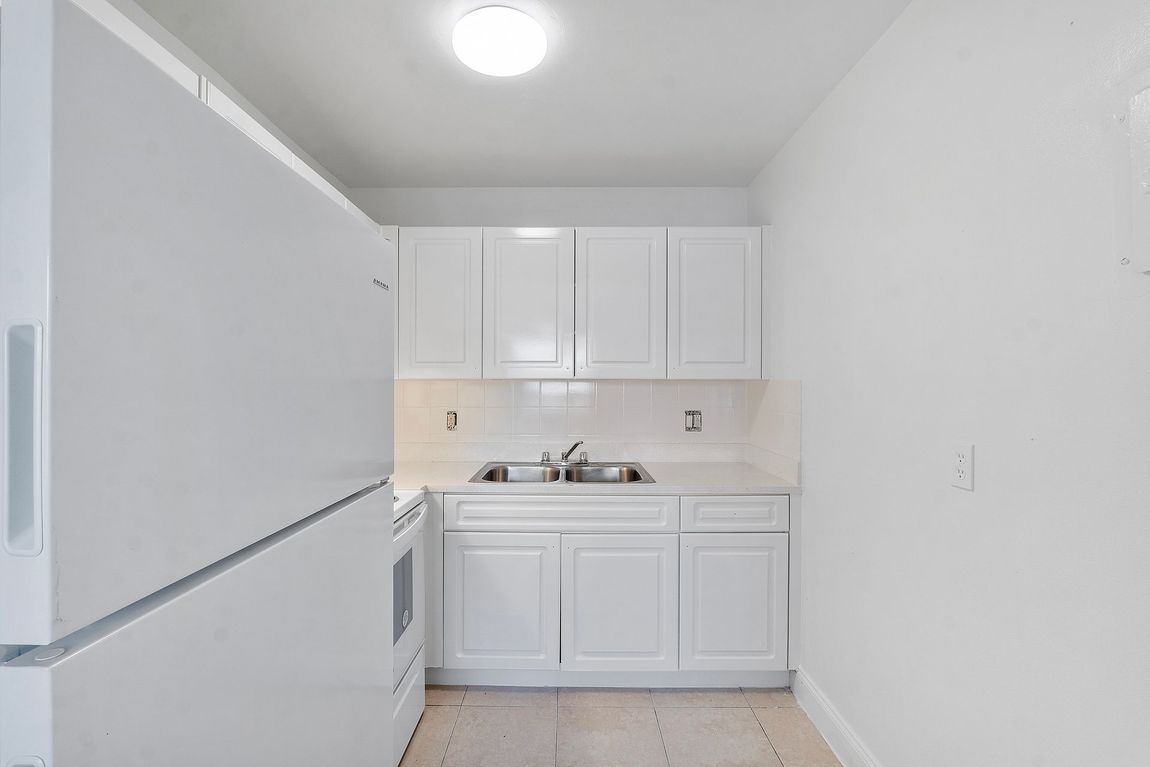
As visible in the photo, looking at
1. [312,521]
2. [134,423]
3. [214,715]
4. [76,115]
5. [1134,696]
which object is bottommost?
[1134,696]

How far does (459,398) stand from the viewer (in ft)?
10.2

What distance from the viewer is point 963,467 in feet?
4.53

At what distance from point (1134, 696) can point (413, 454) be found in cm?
282

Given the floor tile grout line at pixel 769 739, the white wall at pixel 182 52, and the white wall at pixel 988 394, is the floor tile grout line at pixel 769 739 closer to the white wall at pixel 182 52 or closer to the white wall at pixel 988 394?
the white wall at pixel 988 394

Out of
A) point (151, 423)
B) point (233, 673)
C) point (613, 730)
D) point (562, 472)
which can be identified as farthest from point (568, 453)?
point (151, 423)

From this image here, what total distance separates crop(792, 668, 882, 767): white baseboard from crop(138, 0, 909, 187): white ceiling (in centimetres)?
225

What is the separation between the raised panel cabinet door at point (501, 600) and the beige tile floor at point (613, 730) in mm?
160

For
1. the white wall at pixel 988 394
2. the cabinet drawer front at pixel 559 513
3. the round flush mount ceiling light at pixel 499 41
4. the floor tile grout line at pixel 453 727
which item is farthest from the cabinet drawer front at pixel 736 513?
the round flush mount ceiling light at pixel 499 41

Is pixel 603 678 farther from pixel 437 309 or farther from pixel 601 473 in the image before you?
pixel 437 309

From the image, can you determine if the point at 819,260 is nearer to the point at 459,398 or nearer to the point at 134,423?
the point at 459,398

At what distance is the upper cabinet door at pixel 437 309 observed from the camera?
9.20 ft

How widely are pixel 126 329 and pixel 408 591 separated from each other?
185 cm

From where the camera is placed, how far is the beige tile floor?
6.55 feet

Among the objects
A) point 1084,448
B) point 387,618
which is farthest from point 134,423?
point 1084,448
